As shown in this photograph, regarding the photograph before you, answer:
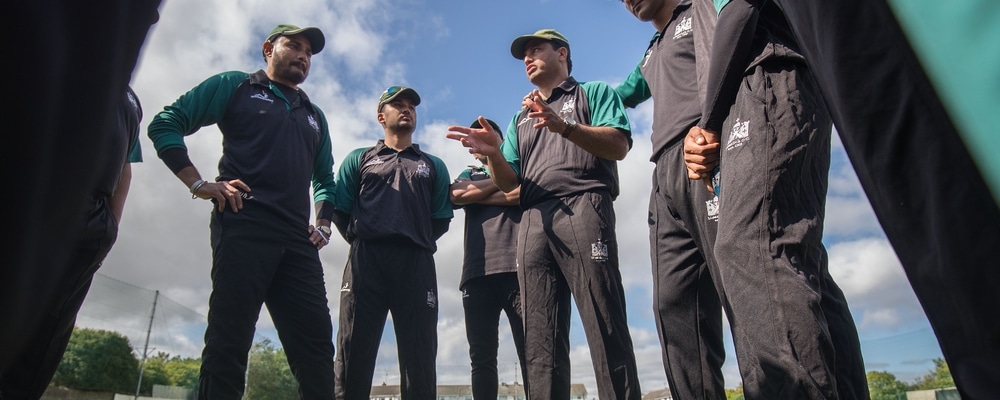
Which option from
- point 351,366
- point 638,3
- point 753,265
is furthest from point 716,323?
point 351,366

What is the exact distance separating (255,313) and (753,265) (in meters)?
2.88

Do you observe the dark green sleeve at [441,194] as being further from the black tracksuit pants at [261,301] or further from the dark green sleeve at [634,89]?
the dark green sleeve at [634,89]

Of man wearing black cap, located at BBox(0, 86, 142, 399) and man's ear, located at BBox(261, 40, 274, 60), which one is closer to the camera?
man wearing black cap, located at BBox(0, 86, 142, 399)

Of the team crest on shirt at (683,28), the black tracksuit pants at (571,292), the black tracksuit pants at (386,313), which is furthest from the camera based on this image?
the black tracksuit pants at (386,313)

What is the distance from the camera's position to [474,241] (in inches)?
203

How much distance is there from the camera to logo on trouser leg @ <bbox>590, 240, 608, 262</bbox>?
137 inches

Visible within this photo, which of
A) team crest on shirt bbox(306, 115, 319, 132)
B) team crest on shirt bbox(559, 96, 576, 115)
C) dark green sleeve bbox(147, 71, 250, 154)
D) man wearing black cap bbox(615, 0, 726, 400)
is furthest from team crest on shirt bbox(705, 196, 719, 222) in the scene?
dark green sleeve bbox(147, 71, 250, 154)

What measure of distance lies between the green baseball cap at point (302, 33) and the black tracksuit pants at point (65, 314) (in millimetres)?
2138

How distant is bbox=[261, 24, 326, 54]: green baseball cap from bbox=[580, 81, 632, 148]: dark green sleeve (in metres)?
2.05

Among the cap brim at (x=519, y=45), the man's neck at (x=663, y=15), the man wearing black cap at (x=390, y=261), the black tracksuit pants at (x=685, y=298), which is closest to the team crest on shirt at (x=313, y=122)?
the man wearing black cap at (x=390, y=261)

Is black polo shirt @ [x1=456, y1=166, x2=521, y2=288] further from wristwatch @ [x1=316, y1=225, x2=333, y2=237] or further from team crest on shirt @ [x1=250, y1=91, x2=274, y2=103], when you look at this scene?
team crest on shirt @ [x1=250, y1=91, x2=274, y2=103]

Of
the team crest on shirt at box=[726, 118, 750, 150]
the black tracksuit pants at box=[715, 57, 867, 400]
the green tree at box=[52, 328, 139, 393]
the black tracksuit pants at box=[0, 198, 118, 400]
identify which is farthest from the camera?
the green tree at box=[52, 328, 139, 393]

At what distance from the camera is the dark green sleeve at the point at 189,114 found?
4008mm

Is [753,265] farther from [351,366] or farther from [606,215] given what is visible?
[351,366]
